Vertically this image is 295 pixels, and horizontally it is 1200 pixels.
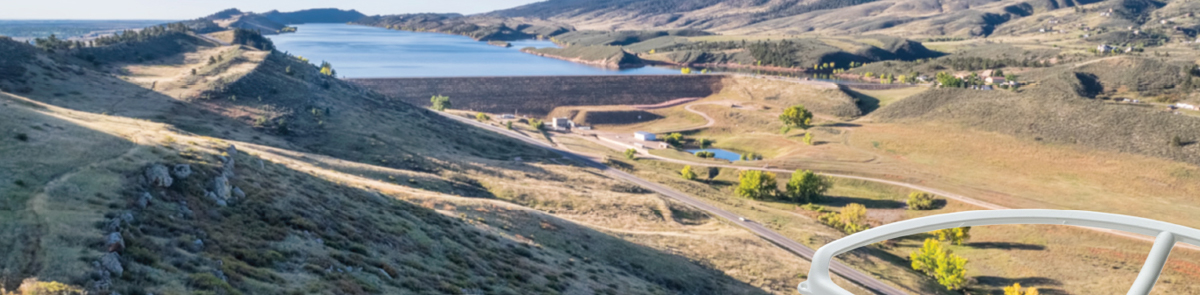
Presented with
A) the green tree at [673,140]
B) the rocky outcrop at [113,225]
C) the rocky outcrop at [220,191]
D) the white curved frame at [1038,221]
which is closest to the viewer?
the white curved frame at [1038,221]

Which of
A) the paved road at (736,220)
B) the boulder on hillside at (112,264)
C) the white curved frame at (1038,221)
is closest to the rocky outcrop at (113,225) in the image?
the boulder on hillside at (112,264)

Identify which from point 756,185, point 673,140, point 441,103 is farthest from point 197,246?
point 441,103

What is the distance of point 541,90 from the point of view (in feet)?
456

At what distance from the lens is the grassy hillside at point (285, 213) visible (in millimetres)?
15914

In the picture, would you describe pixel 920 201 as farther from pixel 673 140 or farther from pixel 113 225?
pixel 113 225

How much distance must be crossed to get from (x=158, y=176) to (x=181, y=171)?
3.41 feet

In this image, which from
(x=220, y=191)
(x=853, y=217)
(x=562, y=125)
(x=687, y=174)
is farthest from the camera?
(x=562, y=125)

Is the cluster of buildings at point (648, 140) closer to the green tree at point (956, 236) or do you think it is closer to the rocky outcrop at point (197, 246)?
the green tree at point (956, 236)

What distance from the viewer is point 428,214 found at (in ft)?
103

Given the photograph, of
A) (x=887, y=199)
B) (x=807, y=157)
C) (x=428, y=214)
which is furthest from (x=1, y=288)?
(x=807, y=157)

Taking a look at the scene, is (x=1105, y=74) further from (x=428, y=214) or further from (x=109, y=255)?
(x=109, y=255)

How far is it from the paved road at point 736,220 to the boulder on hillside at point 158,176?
101ft

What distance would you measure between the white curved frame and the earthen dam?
124 m

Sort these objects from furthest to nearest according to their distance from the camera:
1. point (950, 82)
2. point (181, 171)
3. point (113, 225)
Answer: point (950, 82), point (181, 171), point (113, 225)
